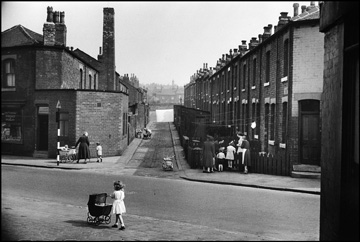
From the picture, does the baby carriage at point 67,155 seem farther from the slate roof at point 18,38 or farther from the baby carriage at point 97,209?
the baby carriage at point 97,209

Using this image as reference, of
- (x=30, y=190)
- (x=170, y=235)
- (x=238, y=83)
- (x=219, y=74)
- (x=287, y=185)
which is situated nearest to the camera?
(x=170, y=235)

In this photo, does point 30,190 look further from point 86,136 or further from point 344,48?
point 344,48

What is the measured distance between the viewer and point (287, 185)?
53.7ft

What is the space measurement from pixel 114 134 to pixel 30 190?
37.8 feet

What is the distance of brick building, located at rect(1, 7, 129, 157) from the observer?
25.3 metres

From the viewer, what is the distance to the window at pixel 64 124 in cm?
2572

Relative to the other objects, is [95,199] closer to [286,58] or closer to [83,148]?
[286,58]

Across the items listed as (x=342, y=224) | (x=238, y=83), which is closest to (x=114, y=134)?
(x=238, y=83)

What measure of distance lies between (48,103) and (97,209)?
17303 mm

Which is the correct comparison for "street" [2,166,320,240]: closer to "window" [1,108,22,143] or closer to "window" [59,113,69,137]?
"window" [1,108,22,143]

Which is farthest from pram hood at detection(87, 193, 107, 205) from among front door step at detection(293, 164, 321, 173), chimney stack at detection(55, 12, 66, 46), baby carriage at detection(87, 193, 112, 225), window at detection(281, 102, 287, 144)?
chimney stack at detection(55, 12, 66, 46)

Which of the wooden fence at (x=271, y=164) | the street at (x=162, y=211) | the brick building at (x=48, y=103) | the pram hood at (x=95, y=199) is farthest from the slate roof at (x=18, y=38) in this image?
the pram hood at (x=95, y=199)

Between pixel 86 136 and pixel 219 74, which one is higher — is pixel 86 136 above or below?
below

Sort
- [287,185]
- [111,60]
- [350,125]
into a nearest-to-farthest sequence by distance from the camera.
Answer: [350,125]
[287,185]
[111,60]
